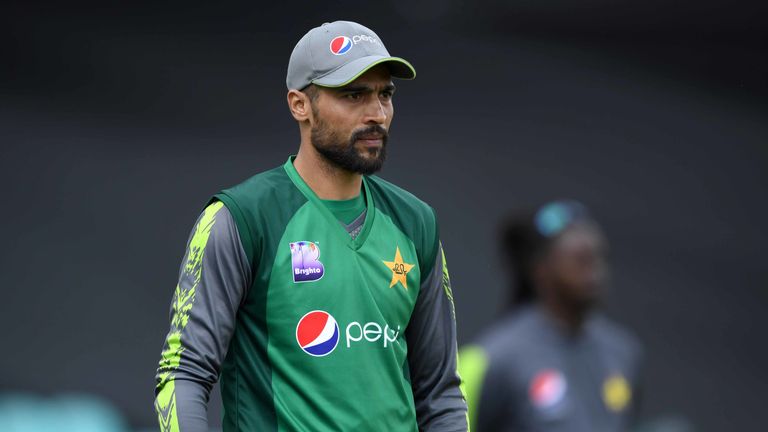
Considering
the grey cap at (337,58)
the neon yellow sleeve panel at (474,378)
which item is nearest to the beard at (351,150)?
the grey cap at (337,58)

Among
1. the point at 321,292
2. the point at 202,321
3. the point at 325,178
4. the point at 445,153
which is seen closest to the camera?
the point at 202,321

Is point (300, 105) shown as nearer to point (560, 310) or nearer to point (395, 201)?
point (395, 201)

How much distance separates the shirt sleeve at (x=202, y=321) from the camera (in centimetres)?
267

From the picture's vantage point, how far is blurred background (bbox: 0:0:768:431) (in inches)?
209

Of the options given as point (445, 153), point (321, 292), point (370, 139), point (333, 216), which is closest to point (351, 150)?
point (370, 139)

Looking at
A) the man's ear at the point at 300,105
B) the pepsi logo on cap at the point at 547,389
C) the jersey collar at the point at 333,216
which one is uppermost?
the man's ear at the point at 300,105

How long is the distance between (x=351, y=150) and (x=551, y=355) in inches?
53.7

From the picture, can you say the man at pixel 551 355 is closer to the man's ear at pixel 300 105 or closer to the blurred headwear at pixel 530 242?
the blurred headwear at pixel 530 242

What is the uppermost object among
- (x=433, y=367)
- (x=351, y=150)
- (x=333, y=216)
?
(x=351, y=150)

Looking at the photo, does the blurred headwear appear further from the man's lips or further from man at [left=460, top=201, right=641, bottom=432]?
the man's lips

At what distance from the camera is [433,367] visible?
9.87ft

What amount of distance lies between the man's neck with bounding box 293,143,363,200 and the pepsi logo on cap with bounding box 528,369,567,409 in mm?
1212

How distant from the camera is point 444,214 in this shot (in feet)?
19.0

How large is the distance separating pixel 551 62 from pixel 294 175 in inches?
127
